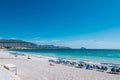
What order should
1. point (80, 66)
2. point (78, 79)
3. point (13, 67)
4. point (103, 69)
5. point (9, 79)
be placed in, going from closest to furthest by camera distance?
point (9, 79), point (13, 67), point (78, 79), point (103, 69), point (80, 66)

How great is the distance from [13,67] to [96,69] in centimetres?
1124

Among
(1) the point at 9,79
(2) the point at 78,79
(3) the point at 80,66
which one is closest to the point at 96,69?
(3) the point at 80,66

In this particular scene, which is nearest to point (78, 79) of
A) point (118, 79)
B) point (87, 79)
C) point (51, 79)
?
point (87, 79)

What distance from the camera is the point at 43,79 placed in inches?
560

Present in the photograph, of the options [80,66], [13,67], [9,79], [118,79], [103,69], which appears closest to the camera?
[9,79]

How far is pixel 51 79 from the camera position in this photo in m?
14.3

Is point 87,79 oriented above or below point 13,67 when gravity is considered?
below

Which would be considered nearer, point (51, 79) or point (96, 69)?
point (51, 79)

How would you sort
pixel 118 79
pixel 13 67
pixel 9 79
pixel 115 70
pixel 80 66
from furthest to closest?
pixel 80 66, pixel 115 70, pixel 118 79, pixel 13 67, pixel 9 79

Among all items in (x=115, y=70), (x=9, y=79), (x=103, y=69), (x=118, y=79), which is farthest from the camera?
(x=103, y=69)

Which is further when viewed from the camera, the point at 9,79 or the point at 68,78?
→ the point at 68,78

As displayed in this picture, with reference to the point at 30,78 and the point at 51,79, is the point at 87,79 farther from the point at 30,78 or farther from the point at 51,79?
the point at 30,78

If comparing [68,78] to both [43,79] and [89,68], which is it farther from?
[89,68]

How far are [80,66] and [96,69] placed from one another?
2.51 metres
